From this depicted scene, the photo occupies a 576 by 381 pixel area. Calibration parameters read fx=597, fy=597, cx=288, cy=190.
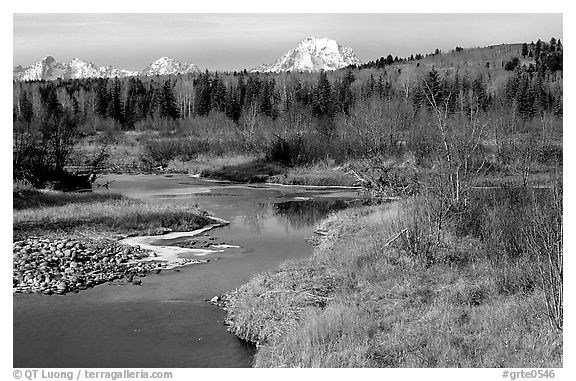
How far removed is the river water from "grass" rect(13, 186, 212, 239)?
2.13m

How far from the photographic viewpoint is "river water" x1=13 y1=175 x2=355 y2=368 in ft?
36.4

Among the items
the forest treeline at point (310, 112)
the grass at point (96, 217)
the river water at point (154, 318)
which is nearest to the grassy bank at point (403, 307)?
the river water at point (154, 318)

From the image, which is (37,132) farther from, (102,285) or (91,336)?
(91,336)

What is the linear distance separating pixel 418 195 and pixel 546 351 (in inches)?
286

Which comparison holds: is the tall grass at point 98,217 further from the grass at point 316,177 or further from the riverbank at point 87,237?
the grass at point 316,177

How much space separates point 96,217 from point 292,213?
28.5ft

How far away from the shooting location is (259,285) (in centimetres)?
1431

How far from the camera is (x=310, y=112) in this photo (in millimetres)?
69750

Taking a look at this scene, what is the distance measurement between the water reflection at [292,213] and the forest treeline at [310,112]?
6228 millimetres

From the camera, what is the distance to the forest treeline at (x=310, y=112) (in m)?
35.8

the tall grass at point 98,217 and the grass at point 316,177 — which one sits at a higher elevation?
the grass at point 316,177

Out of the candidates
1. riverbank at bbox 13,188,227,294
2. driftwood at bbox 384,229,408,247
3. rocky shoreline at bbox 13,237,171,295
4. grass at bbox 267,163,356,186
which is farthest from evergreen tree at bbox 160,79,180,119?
driftwood at bbox 384,229,408,247

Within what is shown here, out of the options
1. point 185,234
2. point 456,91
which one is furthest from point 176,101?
point 185,234

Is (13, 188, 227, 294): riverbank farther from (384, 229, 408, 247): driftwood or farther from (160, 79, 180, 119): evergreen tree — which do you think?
(160, 79, 180, 119): evergreen tree
